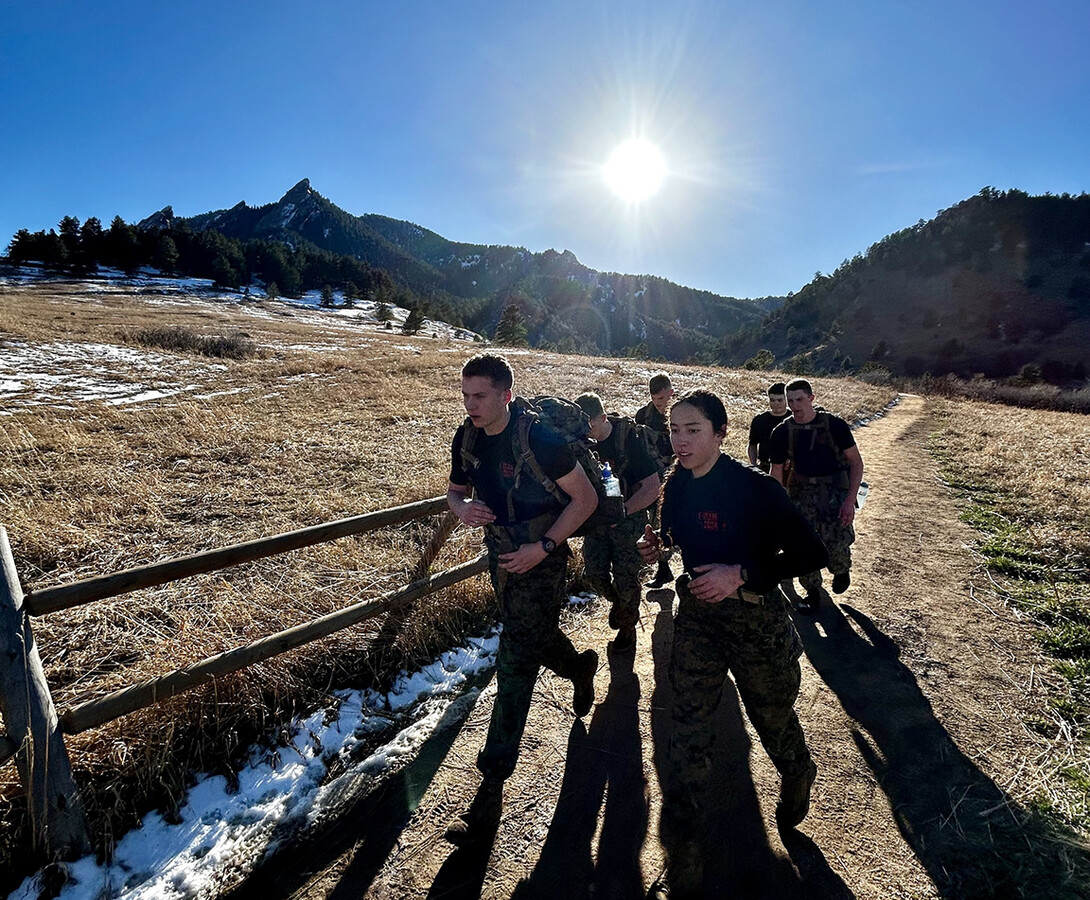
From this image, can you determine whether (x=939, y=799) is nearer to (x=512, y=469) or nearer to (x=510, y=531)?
(x=510, y=531)

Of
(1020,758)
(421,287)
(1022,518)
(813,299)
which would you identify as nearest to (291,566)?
(1020,758)

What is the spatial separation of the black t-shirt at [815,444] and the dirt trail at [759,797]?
5.28ft

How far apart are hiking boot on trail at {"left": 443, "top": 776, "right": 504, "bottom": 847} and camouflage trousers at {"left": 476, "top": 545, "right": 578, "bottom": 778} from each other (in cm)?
8

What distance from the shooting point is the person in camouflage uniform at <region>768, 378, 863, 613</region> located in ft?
15.4

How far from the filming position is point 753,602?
2.30 meters

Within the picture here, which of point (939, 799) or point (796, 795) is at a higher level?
point (796, 795)

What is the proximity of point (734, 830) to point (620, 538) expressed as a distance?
2.12 m

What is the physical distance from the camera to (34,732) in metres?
2.27

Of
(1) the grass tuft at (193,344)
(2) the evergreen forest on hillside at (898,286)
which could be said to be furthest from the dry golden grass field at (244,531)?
(2) the evergreen forest on hillside at (898,286)

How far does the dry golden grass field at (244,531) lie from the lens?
3.03 metres

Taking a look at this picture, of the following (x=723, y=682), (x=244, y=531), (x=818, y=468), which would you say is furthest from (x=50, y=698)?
(x=818, y=468)

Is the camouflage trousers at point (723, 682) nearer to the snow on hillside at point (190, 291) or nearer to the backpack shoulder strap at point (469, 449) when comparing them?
the backpack shoulder strap at point (469, 449)

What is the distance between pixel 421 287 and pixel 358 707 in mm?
171425

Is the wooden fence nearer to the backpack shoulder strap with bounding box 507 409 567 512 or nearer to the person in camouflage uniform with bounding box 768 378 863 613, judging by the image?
the backpack shoulder strap with bounding box 507 409 567 512
